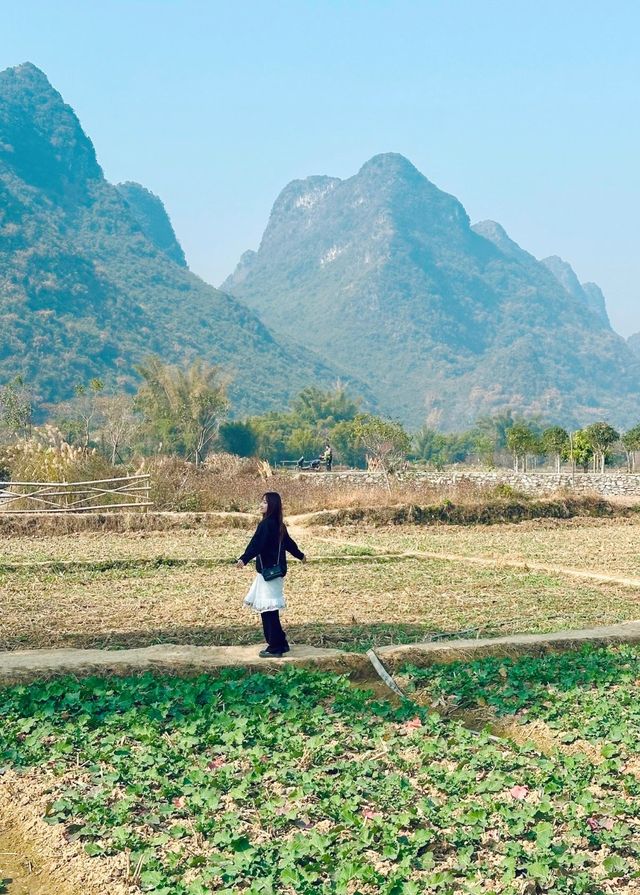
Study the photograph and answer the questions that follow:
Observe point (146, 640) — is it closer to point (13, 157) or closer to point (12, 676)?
point (12, 676)

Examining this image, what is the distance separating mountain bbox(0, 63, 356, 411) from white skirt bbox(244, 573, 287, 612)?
59.6 m

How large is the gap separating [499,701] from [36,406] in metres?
59.6

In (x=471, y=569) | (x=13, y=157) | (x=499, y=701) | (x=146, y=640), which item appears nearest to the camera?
(x=499, y=701)

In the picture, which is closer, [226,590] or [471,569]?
[226,590]

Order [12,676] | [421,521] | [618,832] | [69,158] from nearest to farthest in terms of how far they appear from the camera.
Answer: [618,832]
[12,676]
[421,521]
[69,158]

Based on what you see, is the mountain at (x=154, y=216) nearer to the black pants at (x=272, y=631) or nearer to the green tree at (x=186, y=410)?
the green tree at (x=186, y=410)

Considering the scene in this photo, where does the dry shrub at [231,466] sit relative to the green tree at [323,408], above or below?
below

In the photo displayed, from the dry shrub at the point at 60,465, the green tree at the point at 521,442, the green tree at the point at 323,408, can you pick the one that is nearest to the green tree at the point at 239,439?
the green tree at the point at 521,442

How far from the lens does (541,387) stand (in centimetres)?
14088

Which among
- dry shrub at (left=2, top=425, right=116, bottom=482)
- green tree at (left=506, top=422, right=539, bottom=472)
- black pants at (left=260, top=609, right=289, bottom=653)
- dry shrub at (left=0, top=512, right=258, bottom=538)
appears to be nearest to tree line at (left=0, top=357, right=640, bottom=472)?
green tree at (left=506, top=422, right=539, bottom=472)

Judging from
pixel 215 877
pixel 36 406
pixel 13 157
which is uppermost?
pixel 13 157

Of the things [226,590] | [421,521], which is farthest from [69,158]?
[226,590]

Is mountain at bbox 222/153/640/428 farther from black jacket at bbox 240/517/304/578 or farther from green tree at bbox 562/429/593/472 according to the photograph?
black jacket at bbox 240/517/304/578

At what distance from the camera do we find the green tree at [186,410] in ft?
145
